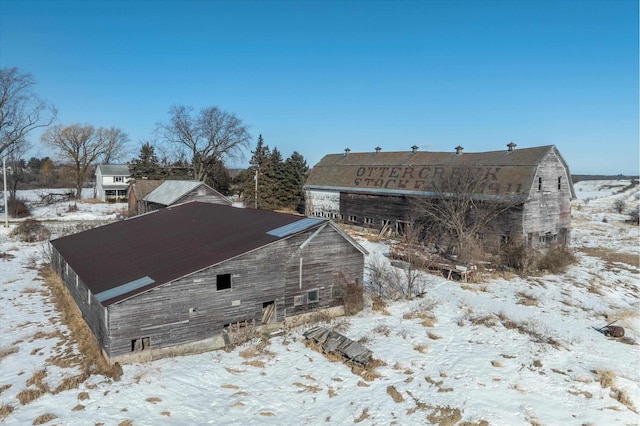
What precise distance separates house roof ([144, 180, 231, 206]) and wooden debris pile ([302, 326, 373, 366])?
2903 centimetres

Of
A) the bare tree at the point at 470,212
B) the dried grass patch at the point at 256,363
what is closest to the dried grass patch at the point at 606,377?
the dried grass patch at the point at 256,363

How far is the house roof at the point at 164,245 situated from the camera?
664 inches

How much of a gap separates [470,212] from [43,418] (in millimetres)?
30840

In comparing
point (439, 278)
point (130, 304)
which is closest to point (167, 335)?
point (130, 304)

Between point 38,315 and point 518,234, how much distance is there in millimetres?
31484

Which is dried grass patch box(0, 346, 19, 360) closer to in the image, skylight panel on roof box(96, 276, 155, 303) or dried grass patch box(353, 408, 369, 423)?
skylight panel on roof box(96, 276, 155, 303)

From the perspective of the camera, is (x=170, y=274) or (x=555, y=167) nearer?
(x=170, y=274)

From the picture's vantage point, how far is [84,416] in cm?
1175

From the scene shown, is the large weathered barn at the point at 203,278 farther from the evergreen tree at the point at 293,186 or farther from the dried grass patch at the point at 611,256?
the evergreen tree at the point at 293,186

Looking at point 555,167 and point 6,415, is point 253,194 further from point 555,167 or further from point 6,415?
point 6,415

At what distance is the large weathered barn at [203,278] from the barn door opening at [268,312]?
0.05 metres

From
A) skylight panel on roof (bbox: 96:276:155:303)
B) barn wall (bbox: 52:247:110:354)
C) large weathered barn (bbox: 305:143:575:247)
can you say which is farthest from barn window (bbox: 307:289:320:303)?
large weathered barn (bbox: 305:143:575:247)

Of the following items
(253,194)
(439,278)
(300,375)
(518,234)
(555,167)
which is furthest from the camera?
(253,194)

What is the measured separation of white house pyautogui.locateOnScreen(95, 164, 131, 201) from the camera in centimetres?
7188
